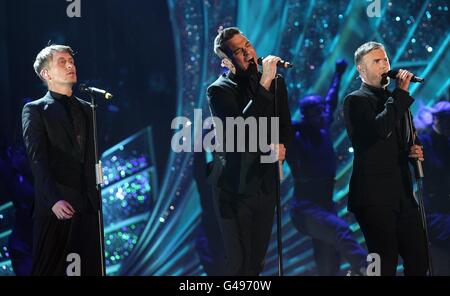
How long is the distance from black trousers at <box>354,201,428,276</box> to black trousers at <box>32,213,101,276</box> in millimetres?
1419

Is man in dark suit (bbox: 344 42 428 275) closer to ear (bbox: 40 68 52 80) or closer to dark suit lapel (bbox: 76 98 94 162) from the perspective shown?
dark suit lapel (bbox: 76 98 94 162)

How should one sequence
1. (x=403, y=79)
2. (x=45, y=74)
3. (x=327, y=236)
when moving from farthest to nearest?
(x=327, y=236)
(x=45, y=74)
(x=403, y=79)

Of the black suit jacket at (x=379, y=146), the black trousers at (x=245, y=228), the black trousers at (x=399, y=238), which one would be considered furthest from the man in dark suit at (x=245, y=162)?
the black trousers at (x=399, y=238)

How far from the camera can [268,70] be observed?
3.71 metres

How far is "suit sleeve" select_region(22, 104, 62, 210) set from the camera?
12.5ft

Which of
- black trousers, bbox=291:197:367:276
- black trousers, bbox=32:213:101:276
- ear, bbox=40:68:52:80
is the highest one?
ear, bbox=40:68:52:80

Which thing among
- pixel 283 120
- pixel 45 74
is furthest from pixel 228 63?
pixel 45 74

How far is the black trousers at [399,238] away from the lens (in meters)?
3.78

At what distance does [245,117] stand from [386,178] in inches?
30.2

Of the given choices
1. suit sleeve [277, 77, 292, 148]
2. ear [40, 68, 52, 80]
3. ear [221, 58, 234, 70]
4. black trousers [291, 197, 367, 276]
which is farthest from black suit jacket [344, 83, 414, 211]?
ear [40, 68, 52, 80]

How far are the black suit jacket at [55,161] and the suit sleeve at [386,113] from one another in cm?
143

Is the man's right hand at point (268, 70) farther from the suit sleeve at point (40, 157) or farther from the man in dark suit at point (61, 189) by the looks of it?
the suit sleeve at point (40, 157)

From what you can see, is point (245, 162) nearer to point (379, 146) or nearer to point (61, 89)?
point (379, 146)

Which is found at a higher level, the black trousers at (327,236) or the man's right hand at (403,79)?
the man's right hand at (403,79)
